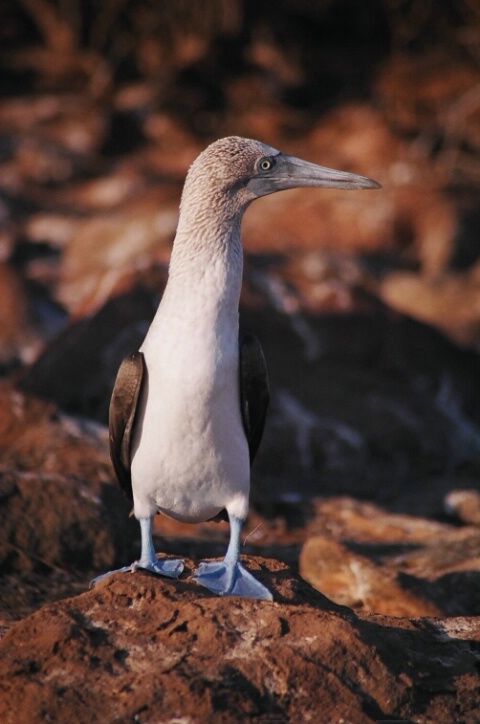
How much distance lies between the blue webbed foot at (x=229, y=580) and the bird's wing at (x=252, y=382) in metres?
0.73

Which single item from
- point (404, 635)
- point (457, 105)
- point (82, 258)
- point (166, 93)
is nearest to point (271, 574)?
point (404, 635)

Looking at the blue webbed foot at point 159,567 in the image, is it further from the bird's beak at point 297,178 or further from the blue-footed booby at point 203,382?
the bird's beak at point 297,178

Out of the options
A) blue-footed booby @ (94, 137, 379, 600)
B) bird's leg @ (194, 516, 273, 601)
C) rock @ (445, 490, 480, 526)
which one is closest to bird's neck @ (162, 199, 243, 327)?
blue-footed booby @ (94, 137, 379, 600)

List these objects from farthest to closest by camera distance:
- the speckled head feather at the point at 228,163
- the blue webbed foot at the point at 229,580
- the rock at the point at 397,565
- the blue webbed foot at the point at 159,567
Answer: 1. the rock at the point at 397,565
2. the speckled head feather at the point at 228,163
3. the blue webbed foot at the point at 159,567
4. the blue webbed foot at the point at 229,580

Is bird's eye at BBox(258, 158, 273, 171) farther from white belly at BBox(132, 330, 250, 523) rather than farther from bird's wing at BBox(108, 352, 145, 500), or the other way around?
bird's wing at BBox(108, 352, 145, 500)

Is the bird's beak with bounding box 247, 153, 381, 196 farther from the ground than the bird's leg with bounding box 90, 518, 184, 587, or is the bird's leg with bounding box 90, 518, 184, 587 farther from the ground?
the bird's beak with bounding box 247, 153, 381, 196

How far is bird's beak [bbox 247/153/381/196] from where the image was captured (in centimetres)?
575

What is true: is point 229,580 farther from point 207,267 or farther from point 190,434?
point 207,267

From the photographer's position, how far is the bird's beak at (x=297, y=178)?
5.75m

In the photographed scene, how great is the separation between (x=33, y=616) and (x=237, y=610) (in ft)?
2.73

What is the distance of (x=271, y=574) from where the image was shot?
5379 mm

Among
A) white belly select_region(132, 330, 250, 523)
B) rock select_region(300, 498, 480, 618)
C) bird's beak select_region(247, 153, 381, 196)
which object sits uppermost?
bird's beak select_region(247, 153, 381, 196)

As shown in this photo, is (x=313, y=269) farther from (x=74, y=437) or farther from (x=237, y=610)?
(x=237, y=610)

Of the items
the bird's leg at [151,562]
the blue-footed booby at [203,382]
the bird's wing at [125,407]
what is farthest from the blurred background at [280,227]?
the blue-footed booby at [203,382]
